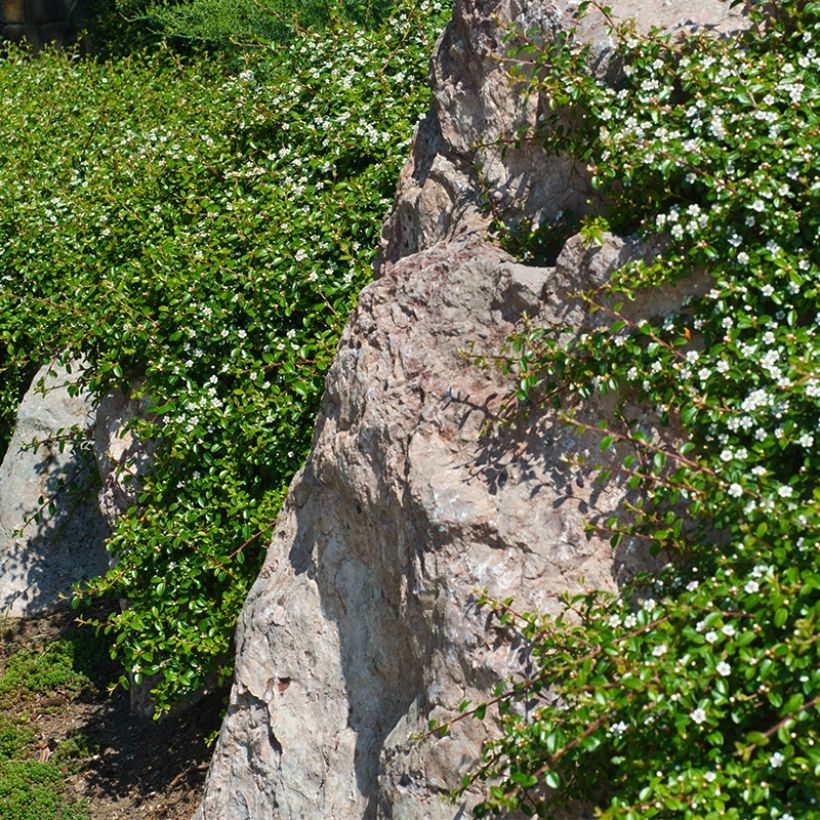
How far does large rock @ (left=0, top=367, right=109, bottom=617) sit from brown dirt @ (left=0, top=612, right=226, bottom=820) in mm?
688

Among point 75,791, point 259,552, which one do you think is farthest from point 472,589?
point 75,791

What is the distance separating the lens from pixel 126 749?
213 inches

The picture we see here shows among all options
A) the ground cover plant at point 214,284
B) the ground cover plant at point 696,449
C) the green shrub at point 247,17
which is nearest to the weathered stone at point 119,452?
the ground cover plant at point 214,284

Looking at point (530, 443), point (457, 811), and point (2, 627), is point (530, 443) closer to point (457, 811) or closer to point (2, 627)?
point (457, 811)

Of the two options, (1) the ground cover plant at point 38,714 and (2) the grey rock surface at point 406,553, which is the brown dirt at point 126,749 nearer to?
(1) the ground cover plant at point 38,714

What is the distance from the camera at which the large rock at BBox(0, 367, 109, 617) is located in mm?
6371

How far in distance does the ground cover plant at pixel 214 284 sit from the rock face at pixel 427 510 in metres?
0.51

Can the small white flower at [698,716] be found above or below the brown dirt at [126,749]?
above

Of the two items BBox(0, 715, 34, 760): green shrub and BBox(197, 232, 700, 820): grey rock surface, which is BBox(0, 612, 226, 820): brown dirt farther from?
BBox(197, 232, 700, 820): grey rock surface

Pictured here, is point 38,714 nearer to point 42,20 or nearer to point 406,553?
point 406,553

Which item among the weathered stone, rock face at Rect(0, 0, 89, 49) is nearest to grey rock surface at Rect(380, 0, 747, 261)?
the weathered stone

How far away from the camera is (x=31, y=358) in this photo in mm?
6082

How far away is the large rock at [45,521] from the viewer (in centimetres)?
637

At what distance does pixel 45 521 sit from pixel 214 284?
2.03 metres
